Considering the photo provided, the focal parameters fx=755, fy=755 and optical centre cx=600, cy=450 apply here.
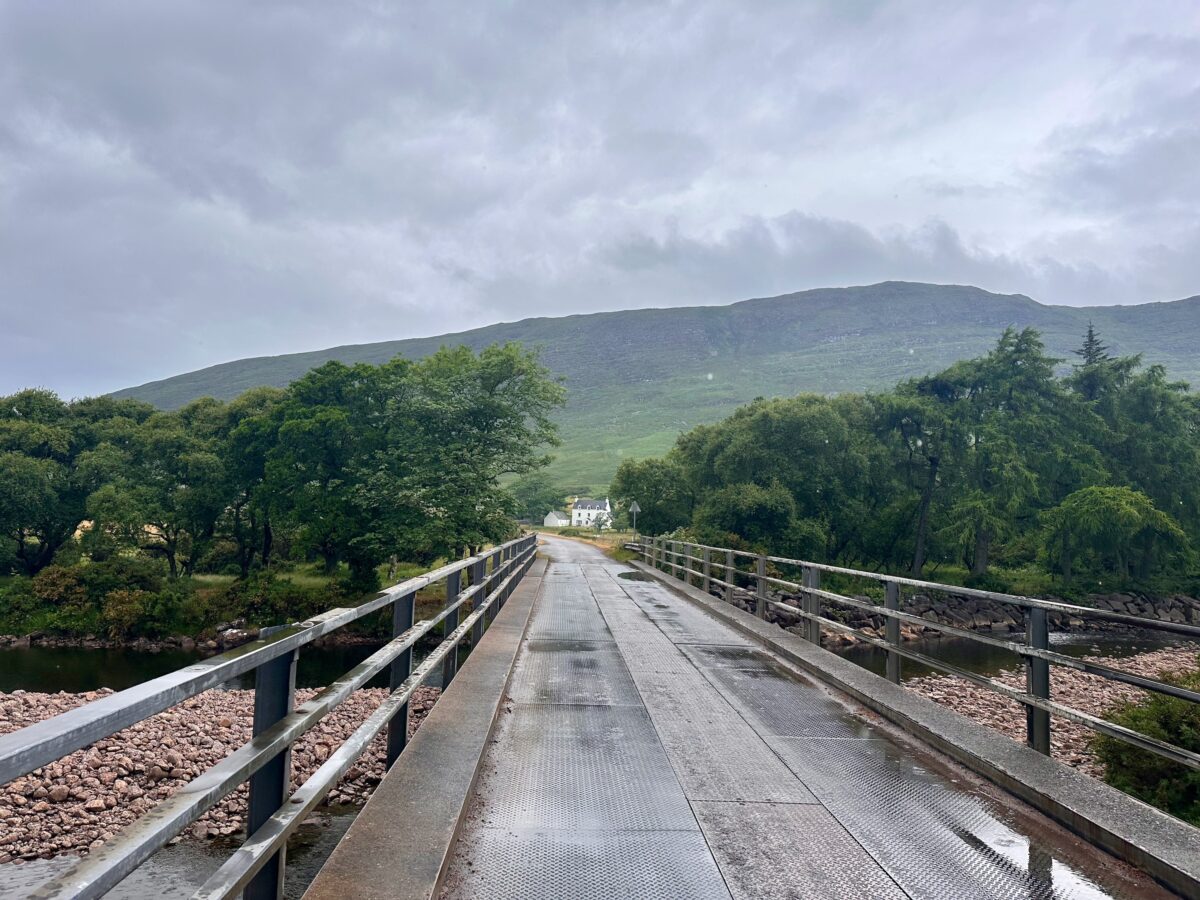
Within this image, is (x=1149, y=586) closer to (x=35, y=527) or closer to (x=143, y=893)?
(x=143, y=893)

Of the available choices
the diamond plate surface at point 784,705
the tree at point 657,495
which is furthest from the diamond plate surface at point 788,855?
the tree at point 657,495

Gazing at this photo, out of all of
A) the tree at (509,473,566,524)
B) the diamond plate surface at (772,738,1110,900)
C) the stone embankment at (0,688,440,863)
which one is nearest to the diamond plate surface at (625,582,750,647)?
the stone embankment at (0,688,440,863)

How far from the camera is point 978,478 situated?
41344 millimetres

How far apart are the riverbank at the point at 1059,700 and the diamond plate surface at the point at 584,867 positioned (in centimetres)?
822

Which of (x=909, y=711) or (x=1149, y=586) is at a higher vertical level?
(x=909, y=711)

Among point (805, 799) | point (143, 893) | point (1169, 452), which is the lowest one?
point (143, 893)

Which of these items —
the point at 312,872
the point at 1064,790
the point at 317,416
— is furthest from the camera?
the point at 317,416

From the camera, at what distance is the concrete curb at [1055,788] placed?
3.34 meters

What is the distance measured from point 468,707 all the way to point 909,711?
3.39 metres

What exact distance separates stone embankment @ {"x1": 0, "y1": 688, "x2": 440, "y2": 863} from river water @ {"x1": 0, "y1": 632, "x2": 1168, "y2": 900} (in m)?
0.43

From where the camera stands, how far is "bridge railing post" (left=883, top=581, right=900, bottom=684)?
6.64 metres

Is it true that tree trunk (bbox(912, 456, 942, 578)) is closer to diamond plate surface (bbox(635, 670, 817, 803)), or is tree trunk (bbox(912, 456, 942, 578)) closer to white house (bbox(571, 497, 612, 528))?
diamond plate surface (bbox(635, 670, 817, 803))

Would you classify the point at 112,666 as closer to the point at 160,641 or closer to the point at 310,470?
the point at 160,641

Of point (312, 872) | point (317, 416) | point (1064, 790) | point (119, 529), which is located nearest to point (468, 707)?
point (312, 872)
